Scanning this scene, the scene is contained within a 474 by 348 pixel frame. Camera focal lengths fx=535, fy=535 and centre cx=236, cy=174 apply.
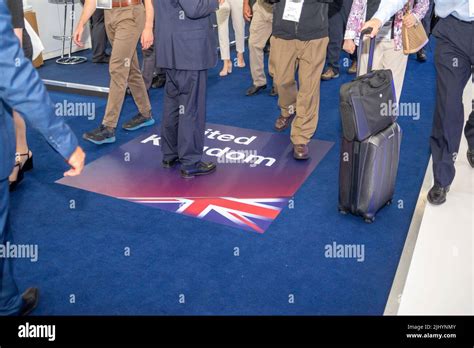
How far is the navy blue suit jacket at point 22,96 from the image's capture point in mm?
1585

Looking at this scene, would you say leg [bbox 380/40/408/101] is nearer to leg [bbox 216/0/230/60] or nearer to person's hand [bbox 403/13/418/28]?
person's hand [bbox 403/13/418/28]

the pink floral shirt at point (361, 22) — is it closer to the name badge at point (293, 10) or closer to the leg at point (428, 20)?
the name badge at point (293, 10)

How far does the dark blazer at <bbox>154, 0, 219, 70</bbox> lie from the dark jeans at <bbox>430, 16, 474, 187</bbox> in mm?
1279

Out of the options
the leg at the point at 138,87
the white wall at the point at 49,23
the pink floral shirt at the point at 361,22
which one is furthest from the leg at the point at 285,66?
the white wall at the point at 49,23

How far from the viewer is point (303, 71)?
3.65 m

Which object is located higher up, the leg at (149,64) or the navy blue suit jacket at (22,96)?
the navy blue suit jacket at (22,96)

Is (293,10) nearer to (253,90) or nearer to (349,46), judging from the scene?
(349,46)

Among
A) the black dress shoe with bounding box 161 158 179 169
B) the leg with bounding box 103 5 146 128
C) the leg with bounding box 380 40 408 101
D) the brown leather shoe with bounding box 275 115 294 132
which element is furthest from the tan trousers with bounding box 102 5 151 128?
the leg with bounding box 380 40 408 101

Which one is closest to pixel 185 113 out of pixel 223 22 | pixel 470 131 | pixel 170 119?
pixel 170 119

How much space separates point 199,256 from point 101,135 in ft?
5.63

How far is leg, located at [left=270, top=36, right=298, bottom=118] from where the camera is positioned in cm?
365

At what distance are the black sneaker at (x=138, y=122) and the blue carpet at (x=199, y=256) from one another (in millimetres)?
794

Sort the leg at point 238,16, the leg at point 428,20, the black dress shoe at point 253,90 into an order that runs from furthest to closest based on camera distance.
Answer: the leg at point 428,20
the leg at point 238,16
the black dress shoe at point 253,90
